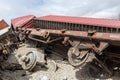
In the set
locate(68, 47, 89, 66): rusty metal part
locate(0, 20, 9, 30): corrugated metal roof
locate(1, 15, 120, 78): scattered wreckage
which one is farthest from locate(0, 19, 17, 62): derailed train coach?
locate(68, 47, 89, 66): rusty metal part

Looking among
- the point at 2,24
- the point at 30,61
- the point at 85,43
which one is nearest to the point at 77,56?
the point at 85,43

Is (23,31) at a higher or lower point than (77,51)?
lower

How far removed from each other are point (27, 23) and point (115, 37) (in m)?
9.27

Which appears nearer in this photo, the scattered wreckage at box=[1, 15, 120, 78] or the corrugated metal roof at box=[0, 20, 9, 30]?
the scattered wreckage at box=[1, 15, 120, 78]

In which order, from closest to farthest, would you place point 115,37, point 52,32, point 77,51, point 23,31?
point 115,37, point 77,51, point 52,32, point 23,31

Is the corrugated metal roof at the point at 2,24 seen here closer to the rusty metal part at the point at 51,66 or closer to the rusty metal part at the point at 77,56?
the rusty metal part at the point at 51,66

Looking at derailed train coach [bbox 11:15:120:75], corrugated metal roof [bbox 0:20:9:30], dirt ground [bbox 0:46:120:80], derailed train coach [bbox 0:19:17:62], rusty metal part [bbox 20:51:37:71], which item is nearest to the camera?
derailed train coach [bbox 11:15:120:75]

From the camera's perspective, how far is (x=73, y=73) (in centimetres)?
998

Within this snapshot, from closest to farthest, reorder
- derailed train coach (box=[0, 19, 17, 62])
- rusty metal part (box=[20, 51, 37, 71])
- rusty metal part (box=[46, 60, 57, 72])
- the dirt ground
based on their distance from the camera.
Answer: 1. the dirt ground
2. rusty metal part (box=[46, 60, 57, 72])
3. rusty metal part (box=[20, 51, 37, 71])
4. derailed train coach (box=[0, 19, 17, 62])

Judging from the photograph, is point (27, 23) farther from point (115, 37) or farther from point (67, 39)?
point (115, 37)

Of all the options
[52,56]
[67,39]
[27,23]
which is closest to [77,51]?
[67,39]

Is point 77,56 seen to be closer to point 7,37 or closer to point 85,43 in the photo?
point 85,43

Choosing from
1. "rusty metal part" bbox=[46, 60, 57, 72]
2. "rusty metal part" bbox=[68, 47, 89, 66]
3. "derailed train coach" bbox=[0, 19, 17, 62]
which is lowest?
"derailed train coach" bbox=[0, 19, 17, 62]

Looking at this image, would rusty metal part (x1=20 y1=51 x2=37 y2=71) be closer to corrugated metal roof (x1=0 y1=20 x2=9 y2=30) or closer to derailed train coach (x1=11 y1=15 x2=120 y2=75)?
derailed train coach (x1=11 y1=15 x2=120 y2=75)
